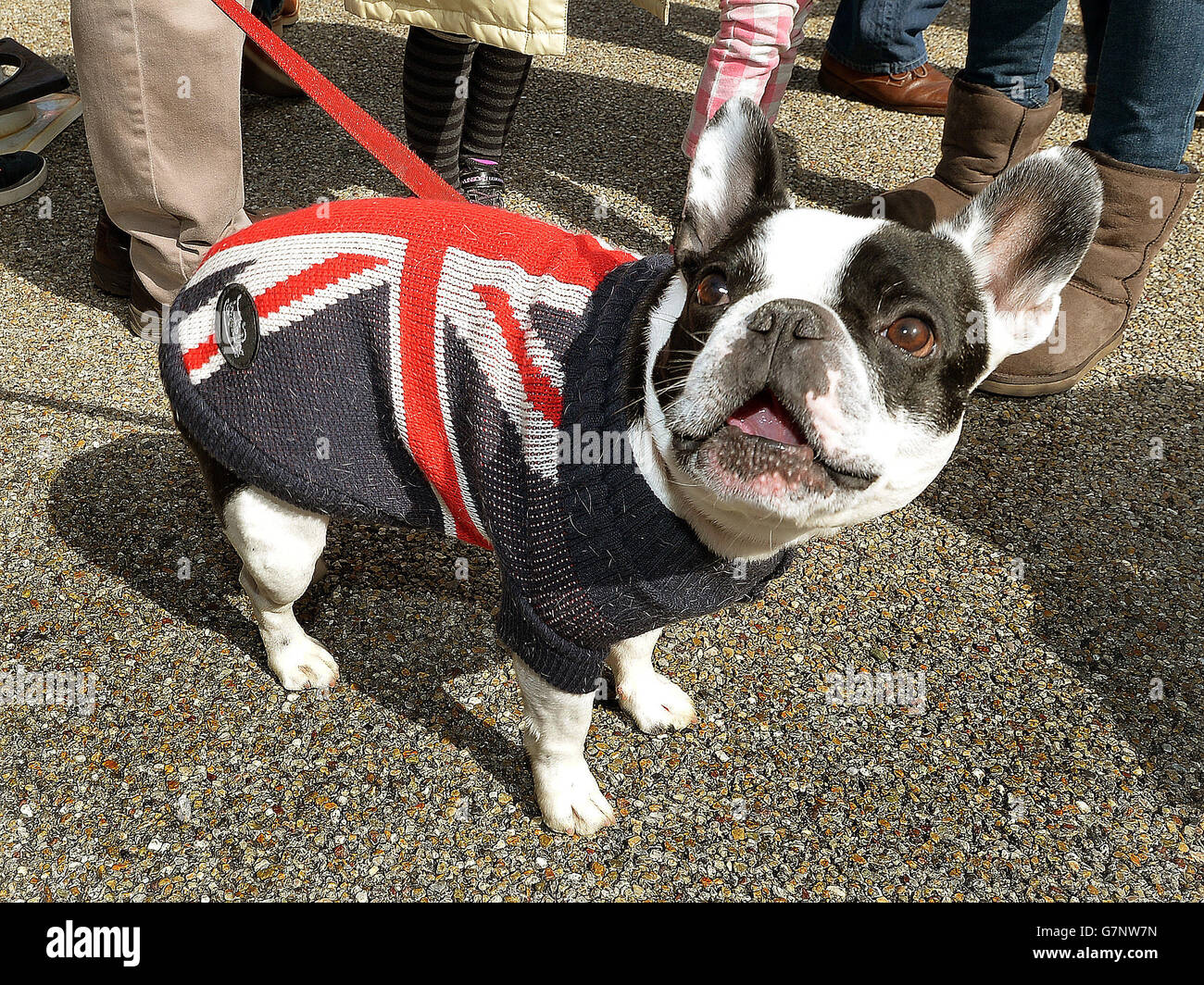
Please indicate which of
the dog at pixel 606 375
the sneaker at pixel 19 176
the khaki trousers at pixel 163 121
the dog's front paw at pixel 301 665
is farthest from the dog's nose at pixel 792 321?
the sneaker at pixel 19 176

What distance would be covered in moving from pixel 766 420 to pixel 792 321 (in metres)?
0.17

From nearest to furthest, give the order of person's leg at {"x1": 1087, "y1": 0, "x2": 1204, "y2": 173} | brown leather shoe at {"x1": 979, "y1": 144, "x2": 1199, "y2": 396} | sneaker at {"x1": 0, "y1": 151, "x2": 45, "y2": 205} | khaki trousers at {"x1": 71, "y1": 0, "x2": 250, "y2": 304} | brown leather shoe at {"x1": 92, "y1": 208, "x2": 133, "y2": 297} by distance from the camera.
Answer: khaki trousers at {"x1": 71, "y1": 0, "x2": 250, "y2": 304}
person's leg at {"x1": 1087, "y1": 0, "x2": 1204, "y2": 173}
brown leather shoe at {"x1": 979, "y1": 144, "x2": 1199, "y2": 396}
brown leather shoe at {"x1": 92, "y1": 208, "x2": 133, "y2": 297}
sneaker at {"x1": 0, "y1": 151, "x2": 45, "y2": 205}

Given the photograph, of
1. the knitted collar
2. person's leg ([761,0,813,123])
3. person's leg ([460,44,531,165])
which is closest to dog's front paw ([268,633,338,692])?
the knitted collar

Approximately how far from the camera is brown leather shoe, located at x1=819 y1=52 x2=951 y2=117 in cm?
532

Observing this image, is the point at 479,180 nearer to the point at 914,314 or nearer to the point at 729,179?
the point at 729,179

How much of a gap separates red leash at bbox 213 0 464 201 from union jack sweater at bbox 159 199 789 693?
196 millimetres

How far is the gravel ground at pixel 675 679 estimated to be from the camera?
219cm

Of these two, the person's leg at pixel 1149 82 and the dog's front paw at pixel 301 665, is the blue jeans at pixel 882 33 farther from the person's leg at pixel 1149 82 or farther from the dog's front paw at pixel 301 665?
the dog's front paw at pixel 301 665

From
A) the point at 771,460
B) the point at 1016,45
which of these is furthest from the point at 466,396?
the point at 1016,45

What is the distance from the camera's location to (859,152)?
5.02 metres

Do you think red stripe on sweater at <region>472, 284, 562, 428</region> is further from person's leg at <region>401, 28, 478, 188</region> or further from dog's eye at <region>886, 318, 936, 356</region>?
person's leg at <region>401, 28, 478, 188</region>

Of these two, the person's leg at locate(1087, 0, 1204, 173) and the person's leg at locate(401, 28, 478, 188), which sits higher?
the person's leg at locate(1087, 0, 1204, 173)

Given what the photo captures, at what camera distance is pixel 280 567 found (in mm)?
2217

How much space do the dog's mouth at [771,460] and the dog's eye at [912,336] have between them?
229 millimetres
